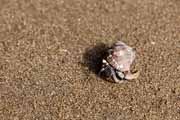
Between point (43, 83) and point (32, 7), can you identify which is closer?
point (43, 83)

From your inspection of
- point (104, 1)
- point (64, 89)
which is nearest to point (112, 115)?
point (64, 89)

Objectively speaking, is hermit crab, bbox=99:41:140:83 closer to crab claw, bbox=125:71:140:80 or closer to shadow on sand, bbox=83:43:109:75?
crab claw, bbox=125:71:140:80

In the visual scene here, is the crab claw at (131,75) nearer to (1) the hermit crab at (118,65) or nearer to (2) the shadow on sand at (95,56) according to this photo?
(1) the hermit crab at (118,65)

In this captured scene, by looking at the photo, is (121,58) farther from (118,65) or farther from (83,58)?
(83,58)

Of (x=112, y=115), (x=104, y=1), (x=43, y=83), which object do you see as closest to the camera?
(x=112, y=115)

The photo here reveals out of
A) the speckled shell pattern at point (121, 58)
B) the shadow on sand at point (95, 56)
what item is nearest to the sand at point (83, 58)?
the shadow on sand at point (95, 56)

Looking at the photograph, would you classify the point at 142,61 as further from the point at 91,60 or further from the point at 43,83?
the point at 43,83

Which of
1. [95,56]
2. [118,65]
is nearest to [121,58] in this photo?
[118,65]
